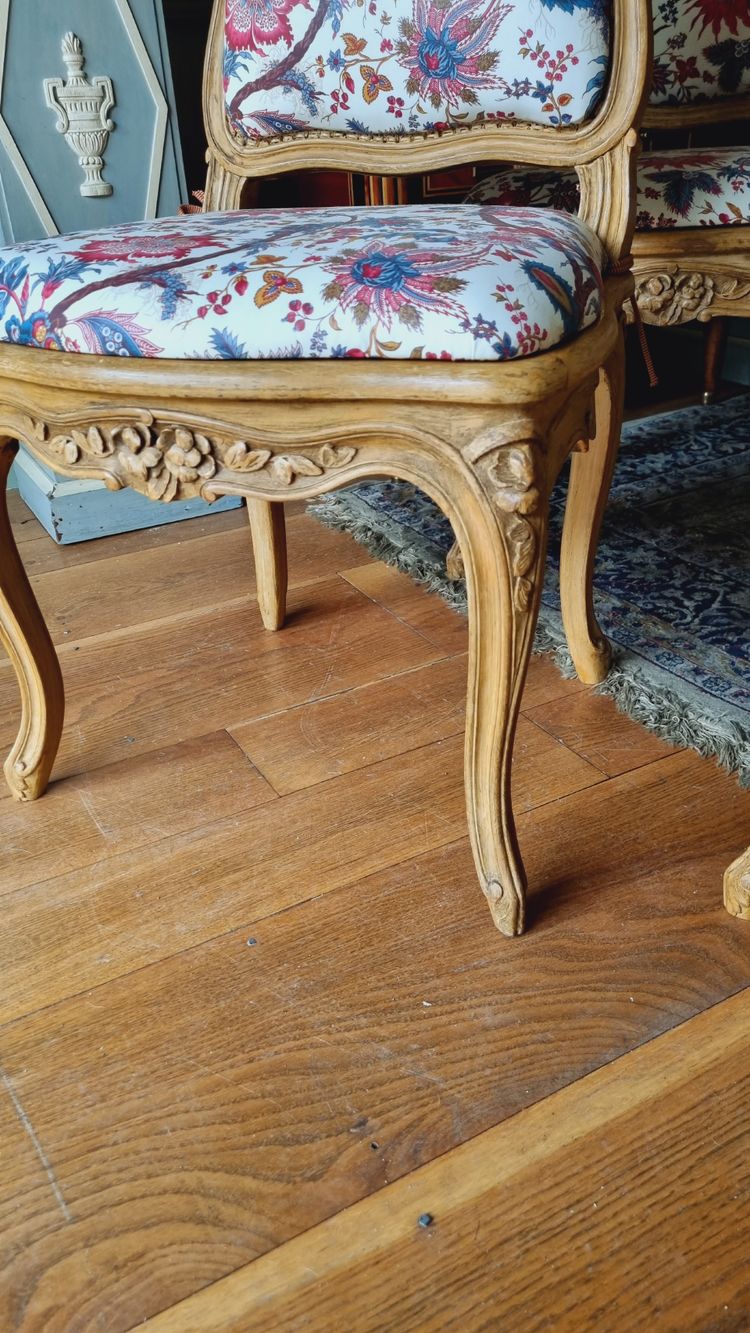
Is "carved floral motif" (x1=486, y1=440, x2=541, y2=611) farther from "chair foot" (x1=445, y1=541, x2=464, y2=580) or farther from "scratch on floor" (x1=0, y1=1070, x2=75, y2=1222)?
"chair foot" (x1=445, y1=541, x2=464, y2=580)

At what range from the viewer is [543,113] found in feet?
2.91

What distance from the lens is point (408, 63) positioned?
97cm

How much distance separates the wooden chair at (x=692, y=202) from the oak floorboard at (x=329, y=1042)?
61cm

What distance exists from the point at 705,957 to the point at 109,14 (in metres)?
1.51

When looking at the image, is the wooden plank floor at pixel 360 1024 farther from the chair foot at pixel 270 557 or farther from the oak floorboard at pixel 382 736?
the chair foot at pixel 270 557

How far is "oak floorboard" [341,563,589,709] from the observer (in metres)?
1.15

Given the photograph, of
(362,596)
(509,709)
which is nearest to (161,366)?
(509,709)

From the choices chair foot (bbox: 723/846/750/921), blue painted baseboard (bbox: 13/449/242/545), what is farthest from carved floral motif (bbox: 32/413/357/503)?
blue painted baseboard (bbox: 13/449/242/545)

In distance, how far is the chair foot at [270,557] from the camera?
1.21 m

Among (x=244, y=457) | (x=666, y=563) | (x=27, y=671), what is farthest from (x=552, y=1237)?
(x=666, y=563)

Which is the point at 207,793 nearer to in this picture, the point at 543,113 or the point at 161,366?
Result: the point at 161,366

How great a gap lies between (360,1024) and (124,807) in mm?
362

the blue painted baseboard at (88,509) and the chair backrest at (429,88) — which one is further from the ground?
the chair backrest at (429,88)

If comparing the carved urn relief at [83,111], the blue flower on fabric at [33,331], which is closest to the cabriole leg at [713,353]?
the carved urn relief at [83,111]
